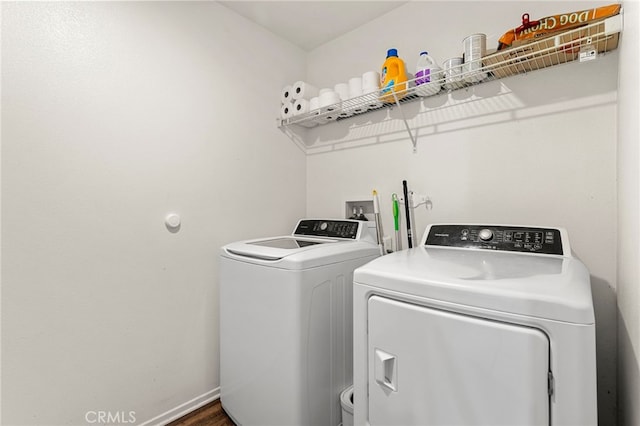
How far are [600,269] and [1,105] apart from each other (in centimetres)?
262

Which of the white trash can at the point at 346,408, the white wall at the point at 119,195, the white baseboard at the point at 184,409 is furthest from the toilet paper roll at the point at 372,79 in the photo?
the white baseboard at the point at 184,409

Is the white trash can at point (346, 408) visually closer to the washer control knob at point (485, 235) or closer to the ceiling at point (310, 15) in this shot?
the washer control knob at point (485, 235)

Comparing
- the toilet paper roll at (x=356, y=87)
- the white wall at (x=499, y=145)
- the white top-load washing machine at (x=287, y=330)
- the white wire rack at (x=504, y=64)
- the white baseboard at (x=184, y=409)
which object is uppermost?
the toilet paper roll at (x=356, y=87)

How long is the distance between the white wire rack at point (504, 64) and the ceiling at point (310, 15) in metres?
0.63

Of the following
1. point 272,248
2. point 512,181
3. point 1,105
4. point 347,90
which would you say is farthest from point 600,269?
point 1,105

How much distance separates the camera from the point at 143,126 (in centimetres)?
159

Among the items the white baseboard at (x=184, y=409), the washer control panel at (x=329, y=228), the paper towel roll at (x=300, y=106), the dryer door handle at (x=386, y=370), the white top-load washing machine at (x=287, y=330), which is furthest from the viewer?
the paper towel roll at (x=300, y=106)

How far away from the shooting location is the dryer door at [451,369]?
74 centimetres

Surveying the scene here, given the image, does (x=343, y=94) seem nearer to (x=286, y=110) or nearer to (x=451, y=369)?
(x=286, y=110)

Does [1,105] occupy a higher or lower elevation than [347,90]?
lower

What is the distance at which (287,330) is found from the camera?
1.33 meters

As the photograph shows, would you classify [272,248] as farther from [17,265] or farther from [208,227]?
[17,265]

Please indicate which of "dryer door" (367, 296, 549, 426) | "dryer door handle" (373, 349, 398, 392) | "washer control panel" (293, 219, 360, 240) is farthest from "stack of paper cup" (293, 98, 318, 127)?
"dryer door handle" (373, 349, 398, 392)

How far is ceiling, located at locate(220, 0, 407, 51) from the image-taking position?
1957mm
